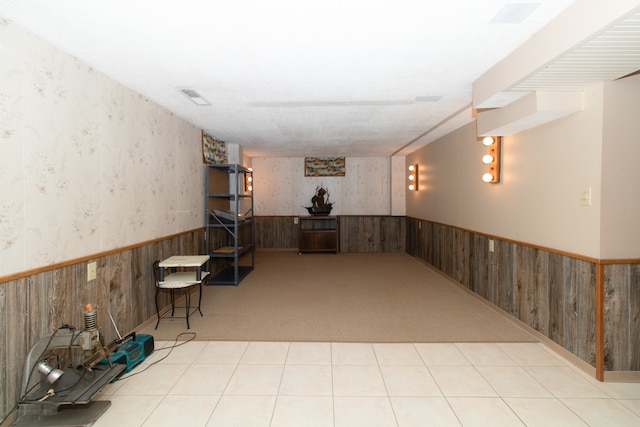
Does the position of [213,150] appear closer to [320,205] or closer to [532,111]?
[320,205]

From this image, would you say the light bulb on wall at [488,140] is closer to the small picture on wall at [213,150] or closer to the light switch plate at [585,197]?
the light switch plate at [585,197]

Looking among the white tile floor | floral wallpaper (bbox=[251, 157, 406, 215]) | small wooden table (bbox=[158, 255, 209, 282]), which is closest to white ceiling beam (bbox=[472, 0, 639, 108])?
the white tile floor

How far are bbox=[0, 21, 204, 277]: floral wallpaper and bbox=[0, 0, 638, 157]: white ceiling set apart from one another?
17 cm

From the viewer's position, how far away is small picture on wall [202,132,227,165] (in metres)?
5.16

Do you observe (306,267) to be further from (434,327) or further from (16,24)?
(16,24)

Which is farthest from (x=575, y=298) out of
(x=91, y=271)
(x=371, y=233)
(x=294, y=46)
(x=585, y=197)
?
(x=371, y=233)

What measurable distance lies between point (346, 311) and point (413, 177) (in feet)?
13.9

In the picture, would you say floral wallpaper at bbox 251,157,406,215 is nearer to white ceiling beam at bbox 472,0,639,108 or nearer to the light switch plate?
white ceiling beam at bbox 472,0,639,108

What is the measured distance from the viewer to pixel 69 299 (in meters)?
2.39

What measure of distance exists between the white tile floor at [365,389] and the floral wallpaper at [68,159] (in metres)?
1.12

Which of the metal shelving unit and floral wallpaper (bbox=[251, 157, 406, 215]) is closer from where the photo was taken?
the metal shelving unit

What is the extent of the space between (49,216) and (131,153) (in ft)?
3.71

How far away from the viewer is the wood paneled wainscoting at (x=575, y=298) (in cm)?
245

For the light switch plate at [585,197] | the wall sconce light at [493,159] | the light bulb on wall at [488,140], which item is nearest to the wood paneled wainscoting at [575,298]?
the light switch plate at [585,197]
